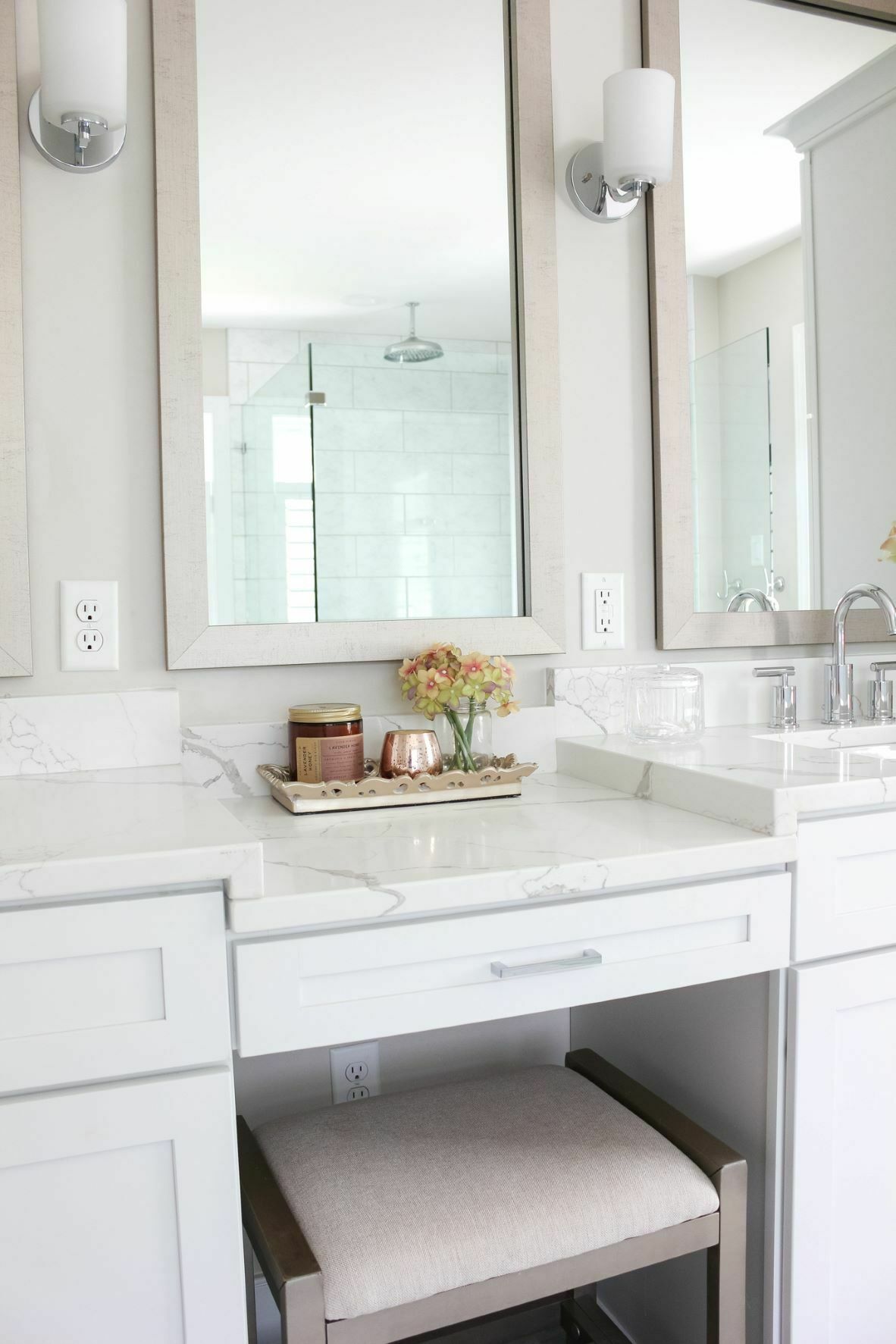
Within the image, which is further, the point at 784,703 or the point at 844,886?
the point at 784,703

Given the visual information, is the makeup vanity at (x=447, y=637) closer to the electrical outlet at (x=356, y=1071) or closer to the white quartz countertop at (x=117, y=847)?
the white quartz countertop at (x=117, y=847)

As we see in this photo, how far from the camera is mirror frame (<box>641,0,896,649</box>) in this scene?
1.59 meters

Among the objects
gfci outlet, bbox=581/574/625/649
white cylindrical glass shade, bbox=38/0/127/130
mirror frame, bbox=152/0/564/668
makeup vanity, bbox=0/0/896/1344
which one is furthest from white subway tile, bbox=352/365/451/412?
white cylindrical glass shade, bbox=38/0/127/130

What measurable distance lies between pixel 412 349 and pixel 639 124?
454 mm

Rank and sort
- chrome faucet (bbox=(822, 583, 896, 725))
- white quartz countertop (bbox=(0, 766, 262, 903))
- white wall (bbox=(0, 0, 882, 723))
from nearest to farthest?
white quartz countertop (bbox=(0, 766, 262, 903))
white wall (bbox=(0, 0, 882, 723))
chrome faucet (bbox=(822, 583, 896, 725))

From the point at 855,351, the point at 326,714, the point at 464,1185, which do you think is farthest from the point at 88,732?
the point at 855,351

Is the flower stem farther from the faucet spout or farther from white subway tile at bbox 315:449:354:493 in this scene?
the faucet spout

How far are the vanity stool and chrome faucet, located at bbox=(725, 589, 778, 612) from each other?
80 cm

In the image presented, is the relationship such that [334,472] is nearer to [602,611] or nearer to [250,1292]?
[602,611]

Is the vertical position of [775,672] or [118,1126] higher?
[775,672]

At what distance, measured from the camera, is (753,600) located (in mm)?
1689

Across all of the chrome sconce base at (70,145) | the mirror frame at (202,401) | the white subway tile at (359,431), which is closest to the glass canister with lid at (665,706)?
the mirror frame at (202,401)

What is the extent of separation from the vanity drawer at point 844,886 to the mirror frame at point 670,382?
1.76ft

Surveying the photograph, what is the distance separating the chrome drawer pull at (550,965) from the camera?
3.15 ft
